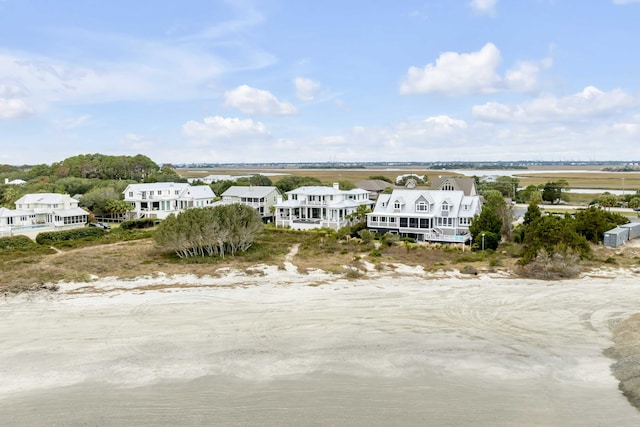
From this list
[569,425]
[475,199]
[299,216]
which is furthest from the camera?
[299,216]

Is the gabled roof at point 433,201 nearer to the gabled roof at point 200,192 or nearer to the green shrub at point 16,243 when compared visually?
the gabled roof at point 200,192

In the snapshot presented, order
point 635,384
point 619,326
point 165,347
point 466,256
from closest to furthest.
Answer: point 635,384 < point 165,347 < point 619,326 < point 466,256

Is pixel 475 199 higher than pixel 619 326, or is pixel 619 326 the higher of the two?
pixel 475 199

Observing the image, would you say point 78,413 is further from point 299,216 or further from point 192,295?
point 299,216

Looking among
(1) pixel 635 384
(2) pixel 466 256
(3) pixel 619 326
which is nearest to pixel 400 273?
(2) pixel 466 256

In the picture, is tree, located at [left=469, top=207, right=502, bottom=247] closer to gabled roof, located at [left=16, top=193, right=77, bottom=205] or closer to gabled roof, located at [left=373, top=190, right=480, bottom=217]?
gabled roof, located at [left=373, top=190, right=480, bottom=217]

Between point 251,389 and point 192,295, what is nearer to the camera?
point 251,389
